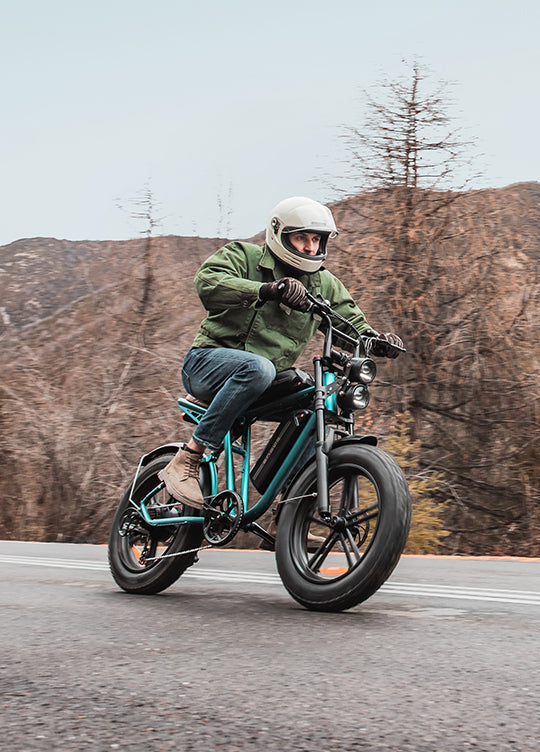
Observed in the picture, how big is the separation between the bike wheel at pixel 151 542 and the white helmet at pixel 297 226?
127 cm

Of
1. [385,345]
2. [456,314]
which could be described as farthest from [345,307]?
[456,314]

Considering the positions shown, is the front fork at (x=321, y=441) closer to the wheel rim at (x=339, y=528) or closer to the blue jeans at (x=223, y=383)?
the wheel rim at (x=339, y=528)

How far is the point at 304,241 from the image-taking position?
15.2ft

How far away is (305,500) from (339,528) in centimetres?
27

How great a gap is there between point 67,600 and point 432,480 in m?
8.11

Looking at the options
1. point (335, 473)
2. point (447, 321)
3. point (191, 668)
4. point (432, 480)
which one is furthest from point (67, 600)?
point (447, 321)

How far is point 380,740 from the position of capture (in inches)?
82.6

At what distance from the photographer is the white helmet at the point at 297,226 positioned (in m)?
4.60

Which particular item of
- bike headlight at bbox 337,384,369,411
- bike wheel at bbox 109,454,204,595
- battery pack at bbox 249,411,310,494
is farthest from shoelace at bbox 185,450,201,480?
bike headlight at bbox 337,384,369,411

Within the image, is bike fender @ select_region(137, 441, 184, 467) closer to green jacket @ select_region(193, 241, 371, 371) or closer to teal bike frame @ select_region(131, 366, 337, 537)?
teal bike frame @ select_region(131, 366, 337, 537)

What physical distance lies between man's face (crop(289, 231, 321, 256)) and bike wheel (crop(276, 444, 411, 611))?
1059 millimetres

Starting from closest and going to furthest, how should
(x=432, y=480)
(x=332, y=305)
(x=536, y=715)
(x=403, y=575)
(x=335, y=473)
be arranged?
1. (x=536, y=715)
2. (x=335, y=473)
3. (x=332, y=305)
4. (x=403, y=575)
5. (x=432, y=480)

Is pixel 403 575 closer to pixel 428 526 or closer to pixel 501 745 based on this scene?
pixel 501 745

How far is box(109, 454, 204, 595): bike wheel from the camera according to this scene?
4793 millimetres
